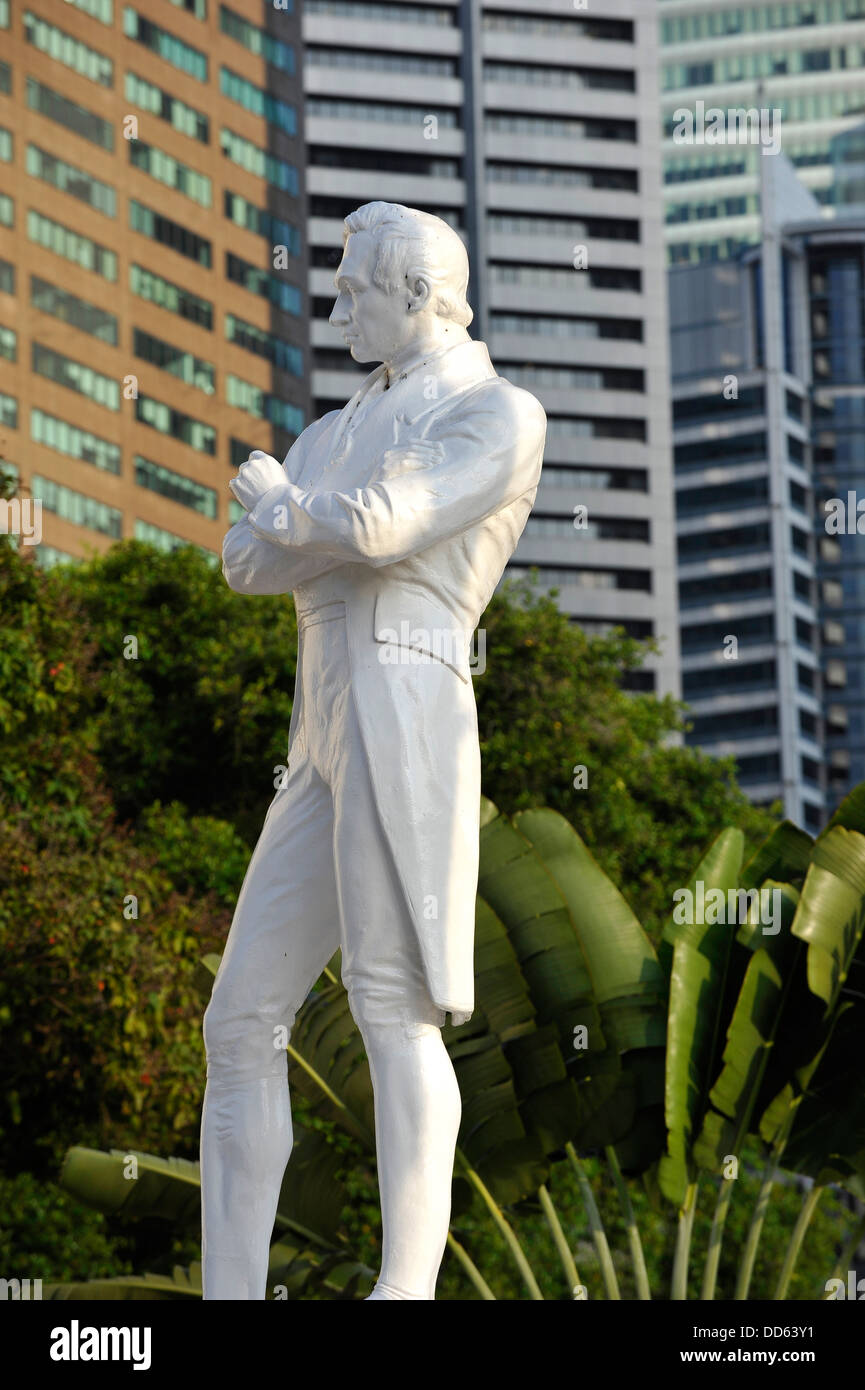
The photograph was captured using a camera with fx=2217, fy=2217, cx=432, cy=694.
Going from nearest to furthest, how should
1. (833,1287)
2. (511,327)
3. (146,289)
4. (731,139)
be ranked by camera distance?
1. (833,1287)
2. (146,289)
3. (511,327)
4. (731,139)

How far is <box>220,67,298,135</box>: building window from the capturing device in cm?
8225

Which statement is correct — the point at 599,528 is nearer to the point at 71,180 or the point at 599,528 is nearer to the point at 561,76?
the point at 561,76

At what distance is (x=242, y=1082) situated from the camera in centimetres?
645

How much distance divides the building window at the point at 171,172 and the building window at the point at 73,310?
6.08 metres

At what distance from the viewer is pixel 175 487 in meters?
79.2

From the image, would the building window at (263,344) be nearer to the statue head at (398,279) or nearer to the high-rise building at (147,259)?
the high-rise building at (147,259)

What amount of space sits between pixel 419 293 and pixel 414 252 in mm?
129

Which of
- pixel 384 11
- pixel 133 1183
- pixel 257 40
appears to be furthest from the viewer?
pixel 384 11

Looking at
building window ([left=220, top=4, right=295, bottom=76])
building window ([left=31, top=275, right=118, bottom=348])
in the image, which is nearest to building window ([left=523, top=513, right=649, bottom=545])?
building window ([left=220, top=4, right=295, bottom=76])

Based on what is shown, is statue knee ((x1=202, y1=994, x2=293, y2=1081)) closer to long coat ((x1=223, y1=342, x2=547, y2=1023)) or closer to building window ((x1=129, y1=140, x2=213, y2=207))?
long coat ((x1=223, y1=342, x2=547, y2=1023))

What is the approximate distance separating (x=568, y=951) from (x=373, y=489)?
23.8 feet

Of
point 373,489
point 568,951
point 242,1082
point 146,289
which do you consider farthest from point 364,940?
point 146,289

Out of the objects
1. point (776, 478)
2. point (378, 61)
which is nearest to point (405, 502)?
point (378, 61)

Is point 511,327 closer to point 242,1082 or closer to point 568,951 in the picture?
point 568,951
